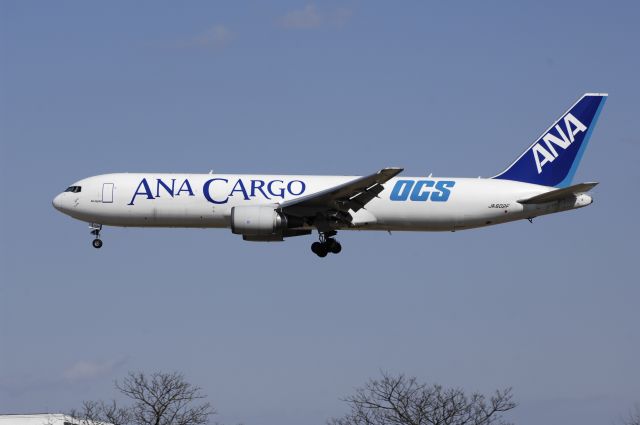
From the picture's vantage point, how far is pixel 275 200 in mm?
59625

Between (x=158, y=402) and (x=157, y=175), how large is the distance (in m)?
13.9

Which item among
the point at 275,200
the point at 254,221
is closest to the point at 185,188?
the point at 254,221

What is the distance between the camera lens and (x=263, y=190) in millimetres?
59594

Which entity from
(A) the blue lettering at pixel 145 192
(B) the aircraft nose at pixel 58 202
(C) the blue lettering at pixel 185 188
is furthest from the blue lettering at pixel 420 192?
(B) the aircraft nose at pixel 58 202

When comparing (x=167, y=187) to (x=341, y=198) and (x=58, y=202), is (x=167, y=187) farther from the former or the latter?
(x=341, y=198)

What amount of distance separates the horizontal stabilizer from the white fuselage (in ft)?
0.89

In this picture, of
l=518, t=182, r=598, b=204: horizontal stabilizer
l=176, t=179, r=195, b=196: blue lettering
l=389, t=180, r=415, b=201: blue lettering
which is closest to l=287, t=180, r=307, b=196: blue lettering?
l=389, t=180, r=415, b=201: blue lettering

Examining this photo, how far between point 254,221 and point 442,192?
883 centimetres

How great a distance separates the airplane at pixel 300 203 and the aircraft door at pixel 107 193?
1.8 inches

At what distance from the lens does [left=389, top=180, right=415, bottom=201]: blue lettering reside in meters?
59.4

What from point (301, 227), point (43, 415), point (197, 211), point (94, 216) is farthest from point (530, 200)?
point (43, 415)

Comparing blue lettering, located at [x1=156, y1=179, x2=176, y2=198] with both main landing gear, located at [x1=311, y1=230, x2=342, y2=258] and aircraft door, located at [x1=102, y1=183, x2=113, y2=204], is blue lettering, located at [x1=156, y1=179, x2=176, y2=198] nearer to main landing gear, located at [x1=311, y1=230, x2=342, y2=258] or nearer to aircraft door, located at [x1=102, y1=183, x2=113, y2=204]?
aircraft door, located at [x1=102, y1=183, x2=113, y2=204]

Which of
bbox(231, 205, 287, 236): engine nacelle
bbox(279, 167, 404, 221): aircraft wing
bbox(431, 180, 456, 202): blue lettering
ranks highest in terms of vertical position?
bbox(431, 180, 456, 202): blue lettering

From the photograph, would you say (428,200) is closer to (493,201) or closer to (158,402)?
(493,201)
